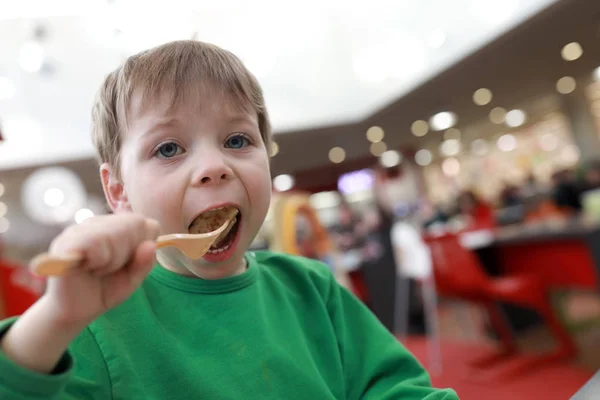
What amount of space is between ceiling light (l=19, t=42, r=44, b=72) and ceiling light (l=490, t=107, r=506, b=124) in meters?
0.66

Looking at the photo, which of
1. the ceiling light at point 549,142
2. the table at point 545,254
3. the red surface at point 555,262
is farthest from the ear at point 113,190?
the red surface at point 555,262

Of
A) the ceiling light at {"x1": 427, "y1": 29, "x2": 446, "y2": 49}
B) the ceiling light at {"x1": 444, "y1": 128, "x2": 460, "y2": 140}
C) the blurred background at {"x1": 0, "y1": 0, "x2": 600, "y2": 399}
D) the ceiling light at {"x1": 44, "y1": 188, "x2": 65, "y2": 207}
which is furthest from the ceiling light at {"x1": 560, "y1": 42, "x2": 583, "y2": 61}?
the ceiling light at {"x1": 44, "y1": 188, "x2": 65, "y2": 207}

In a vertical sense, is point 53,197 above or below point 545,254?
above

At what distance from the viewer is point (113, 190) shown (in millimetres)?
479

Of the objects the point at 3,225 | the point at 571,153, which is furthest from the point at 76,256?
the point at 3,225

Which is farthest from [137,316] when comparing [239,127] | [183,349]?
[239,127]

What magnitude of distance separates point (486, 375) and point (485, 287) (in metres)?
0.88

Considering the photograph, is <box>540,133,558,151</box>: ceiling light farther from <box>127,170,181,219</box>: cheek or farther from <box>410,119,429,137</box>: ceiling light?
<box>127,170,181,219</box>: cheek

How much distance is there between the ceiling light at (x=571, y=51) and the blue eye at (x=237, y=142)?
13.6 inches

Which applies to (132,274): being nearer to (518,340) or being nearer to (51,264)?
(51,264)

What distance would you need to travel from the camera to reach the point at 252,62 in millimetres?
524

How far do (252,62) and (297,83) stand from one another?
0.14m

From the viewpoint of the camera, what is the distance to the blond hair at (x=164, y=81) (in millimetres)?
438

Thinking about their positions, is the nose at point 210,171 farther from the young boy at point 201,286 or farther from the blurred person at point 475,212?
the blurred person at point 475,212
